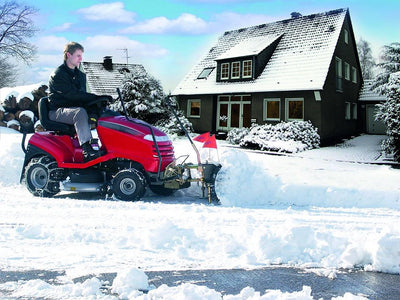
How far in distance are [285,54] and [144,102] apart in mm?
7911

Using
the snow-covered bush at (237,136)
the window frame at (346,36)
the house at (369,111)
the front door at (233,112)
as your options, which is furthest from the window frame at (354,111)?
the snow-covered bush at (237,136)

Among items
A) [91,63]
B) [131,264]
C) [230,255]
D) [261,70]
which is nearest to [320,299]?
[230,255]

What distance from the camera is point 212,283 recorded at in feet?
11.0

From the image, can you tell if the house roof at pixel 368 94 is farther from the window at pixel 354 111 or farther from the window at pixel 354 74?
the window at pixel 354 74

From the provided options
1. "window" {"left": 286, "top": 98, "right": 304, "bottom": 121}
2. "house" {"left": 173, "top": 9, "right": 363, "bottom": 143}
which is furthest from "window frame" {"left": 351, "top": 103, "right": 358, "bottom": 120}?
"window" {"left": 286, "top": 98, "right": 304, "bottom": 121}

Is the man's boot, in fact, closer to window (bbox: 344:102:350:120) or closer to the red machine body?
the red machine body

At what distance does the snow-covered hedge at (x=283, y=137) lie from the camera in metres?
17.9

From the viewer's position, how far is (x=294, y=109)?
70.2ft

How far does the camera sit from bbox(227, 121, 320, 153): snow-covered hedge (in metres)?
17.9

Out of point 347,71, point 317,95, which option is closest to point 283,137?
point 317,95

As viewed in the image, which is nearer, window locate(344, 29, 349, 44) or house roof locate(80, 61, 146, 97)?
window locate(344, 29, 349, 44)

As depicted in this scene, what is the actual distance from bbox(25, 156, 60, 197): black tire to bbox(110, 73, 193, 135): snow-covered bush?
49.0ft

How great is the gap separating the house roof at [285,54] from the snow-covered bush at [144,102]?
8.57 ft

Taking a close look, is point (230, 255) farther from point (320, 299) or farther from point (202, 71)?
point (202, 71)
